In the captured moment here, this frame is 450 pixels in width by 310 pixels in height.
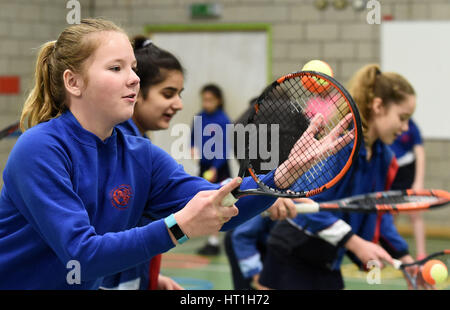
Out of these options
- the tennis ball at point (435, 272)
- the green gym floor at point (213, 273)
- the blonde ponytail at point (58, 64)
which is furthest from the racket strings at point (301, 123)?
the green gym floor at point (213, 273)

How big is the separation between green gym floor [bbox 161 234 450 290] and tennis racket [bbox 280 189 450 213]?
2048mm

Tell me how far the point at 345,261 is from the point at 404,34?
2753 millimetres

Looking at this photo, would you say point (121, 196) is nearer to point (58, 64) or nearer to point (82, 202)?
point (82, 202)

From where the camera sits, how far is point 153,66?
2494mm

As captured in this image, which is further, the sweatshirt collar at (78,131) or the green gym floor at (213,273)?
the green gym floor at (213,273)

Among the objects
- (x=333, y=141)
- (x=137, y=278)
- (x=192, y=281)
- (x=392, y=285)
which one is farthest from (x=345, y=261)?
(x=333, y=141)

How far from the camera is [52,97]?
1839mm

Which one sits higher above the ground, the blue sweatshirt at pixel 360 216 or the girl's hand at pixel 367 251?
the blue sweatshirt at pixel 360 216

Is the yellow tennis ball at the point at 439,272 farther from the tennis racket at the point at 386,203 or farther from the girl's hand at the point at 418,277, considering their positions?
the tennis racket at the point at 386,203

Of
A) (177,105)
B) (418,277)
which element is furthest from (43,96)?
(418,277)

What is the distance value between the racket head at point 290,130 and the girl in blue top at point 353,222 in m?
0.66

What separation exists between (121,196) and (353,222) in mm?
1491

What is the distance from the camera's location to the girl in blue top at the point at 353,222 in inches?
109

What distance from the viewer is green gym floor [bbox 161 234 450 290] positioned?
207 inches
